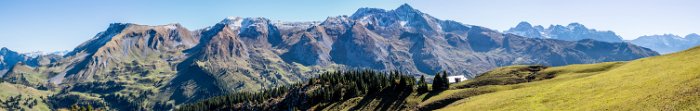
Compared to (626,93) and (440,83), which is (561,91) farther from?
(440,83)

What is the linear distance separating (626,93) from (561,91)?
51.8ft

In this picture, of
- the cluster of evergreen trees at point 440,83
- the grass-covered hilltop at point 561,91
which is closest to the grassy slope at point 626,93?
the grass-covered hilltop at point 561,91

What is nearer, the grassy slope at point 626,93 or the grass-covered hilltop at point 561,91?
the grassy slope at point 626,93

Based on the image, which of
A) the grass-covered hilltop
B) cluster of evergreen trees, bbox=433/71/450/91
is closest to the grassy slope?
the grass-covered hilltop

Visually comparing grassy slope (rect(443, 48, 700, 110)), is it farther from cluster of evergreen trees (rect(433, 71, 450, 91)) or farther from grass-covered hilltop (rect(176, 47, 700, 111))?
cluster of evergreen trees (rect(433, 71, 450, 91))

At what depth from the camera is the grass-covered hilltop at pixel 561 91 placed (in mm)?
68794

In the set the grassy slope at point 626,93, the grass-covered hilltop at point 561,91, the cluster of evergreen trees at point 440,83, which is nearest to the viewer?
the grassy slope at point 626,93

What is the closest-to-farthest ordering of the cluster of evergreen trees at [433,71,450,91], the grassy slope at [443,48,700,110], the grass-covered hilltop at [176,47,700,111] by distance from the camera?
the grassy slope at [443,48,700,110]
the grass-covered hilltop at [176,47,700,111]
the cluster of evergreen trees at [433,71,450,91]

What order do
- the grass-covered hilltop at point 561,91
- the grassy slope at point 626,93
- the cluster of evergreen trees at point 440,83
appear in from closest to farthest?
the grassy slope at point 626,93 → the grass-covered hilltop at point 561,91 → the cluster of evergreen trees at point 440,83

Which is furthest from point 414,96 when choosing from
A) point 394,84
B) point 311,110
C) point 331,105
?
point 311,110

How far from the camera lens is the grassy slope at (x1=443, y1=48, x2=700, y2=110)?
2559 inches

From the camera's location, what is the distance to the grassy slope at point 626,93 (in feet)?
213

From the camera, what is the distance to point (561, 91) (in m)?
90.9

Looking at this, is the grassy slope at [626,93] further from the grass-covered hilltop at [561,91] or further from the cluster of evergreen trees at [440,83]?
the cluster of evergreen trees at [440,83]
